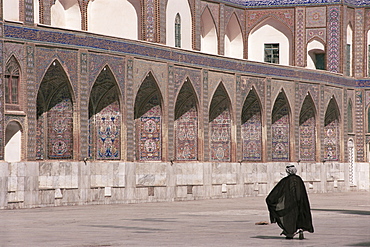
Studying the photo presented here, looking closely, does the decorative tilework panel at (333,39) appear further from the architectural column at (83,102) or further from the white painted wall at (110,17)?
the architectural column at (83,102)

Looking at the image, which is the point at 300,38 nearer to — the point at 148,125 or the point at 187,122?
the point at 187,122

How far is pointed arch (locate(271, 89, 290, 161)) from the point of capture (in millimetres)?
35375

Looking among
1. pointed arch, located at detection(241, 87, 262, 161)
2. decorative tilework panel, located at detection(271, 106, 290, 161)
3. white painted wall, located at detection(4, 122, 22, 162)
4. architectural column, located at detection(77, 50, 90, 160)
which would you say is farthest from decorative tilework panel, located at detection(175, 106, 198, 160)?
white painted wall, located at detection(4, 122, 22, 162)

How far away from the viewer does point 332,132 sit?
1518 inches

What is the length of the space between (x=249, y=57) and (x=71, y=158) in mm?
15519

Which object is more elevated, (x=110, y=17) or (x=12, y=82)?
(x=110, y=17)

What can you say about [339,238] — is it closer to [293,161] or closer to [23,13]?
[23,13]

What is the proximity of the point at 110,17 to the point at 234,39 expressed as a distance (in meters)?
8.66

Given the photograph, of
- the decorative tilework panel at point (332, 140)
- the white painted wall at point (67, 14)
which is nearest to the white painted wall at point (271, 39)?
the decorative tilework panel at point (332, 140)

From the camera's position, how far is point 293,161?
35750 mm

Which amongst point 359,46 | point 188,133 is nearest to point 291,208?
point 188,133

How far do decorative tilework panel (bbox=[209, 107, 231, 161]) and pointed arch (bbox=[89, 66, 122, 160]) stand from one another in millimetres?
6057

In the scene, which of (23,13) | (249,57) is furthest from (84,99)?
(249,57)

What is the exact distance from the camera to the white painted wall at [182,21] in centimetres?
3192
